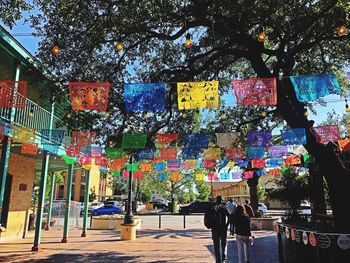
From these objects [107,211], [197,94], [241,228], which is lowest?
[107,211]

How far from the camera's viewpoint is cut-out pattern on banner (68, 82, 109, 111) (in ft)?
30.4

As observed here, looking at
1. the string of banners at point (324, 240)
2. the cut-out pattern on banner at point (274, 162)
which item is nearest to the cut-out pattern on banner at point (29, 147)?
the string of banners at point (324, 240)

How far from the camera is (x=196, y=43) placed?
11.9 metres

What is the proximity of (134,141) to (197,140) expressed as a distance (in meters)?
2.62

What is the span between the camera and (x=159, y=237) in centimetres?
1659

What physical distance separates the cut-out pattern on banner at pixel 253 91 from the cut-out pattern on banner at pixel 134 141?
476 centimetres

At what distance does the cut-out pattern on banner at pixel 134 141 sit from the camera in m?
12.7

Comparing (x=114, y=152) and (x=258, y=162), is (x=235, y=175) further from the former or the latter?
(x=114, y=152)

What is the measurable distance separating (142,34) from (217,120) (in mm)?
9392

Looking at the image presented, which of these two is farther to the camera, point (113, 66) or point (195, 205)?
point (195, 205)

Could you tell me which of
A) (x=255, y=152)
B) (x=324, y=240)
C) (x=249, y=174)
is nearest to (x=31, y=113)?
(x=255, y=152)

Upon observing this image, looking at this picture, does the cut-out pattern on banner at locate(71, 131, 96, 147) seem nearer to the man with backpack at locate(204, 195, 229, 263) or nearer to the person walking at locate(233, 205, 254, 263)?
the man with backpack at locate(204, 195, 229, 263)

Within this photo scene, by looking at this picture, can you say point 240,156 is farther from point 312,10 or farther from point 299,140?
point 312,10

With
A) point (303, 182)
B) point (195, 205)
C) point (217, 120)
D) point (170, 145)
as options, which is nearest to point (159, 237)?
point (170, 145)
